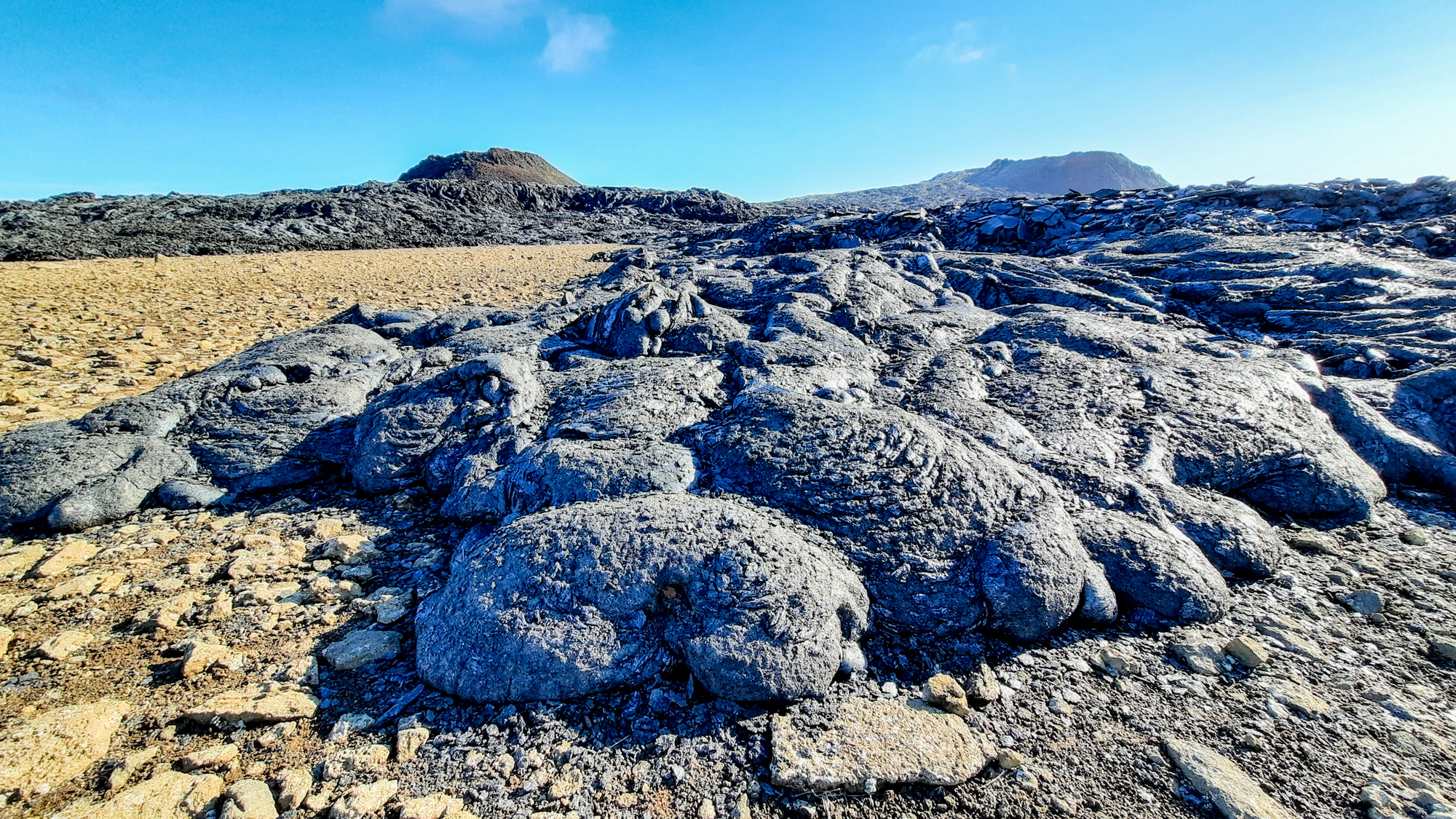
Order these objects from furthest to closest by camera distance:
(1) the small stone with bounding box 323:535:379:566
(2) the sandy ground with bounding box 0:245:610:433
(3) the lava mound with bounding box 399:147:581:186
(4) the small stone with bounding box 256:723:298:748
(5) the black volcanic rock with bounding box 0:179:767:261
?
1. (3) the lava mound with bounding box 399:147:581:186
2. (5) the black volcanic rock with bounding box 0:179:767:261
3. (2) the sandy ground with bounding box 0:245:610:433
4. (1) the small stone with bounding box 323:535:379:566
5. (4) the small stone with bounding box 256:723:298:748

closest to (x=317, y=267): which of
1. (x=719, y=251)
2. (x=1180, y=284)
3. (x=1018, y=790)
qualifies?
(x=719, y=251)

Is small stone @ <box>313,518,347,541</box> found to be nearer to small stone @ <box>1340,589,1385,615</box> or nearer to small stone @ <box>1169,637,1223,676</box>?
small stone @ <box>1169,637,1223,676</box>

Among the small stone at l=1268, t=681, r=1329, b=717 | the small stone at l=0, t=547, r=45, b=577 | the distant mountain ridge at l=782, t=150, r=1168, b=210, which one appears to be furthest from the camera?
the distant mountain ridge at l=782, t=150, r=1168, b=210

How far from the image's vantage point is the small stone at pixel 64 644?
6.74 ft

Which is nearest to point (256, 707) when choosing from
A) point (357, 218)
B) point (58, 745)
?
point (58, 745)

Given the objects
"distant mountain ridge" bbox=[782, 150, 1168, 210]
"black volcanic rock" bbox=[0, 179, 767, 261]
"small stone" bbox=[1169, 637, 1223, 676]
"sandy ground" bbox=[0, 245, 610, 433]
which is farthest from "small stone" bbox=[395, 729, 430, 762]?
"distant mountain ridge" bbox=[782, 150, 1168, 210]

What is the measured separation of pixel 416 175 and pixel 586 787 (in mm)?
61536

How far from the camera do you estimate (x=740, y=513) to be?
7.63 ft

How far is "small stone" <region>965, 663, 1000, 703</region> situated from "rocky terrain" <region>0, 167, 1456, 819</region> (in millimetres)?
54

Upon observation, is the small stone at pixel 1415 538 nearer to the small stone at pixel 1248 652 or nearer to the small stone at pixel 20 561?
the small stone at pixel 1248 652

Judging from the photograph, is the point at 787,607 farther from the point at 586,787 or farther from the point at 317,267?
the point at 317,267

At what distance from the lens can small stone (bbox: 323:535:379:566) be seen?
2.76 meters

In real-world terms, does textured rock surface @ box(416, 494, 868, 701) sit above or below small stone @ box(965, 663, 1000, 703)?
above

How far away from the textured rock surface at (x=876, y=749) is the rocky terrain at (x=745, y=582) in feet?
0.04
